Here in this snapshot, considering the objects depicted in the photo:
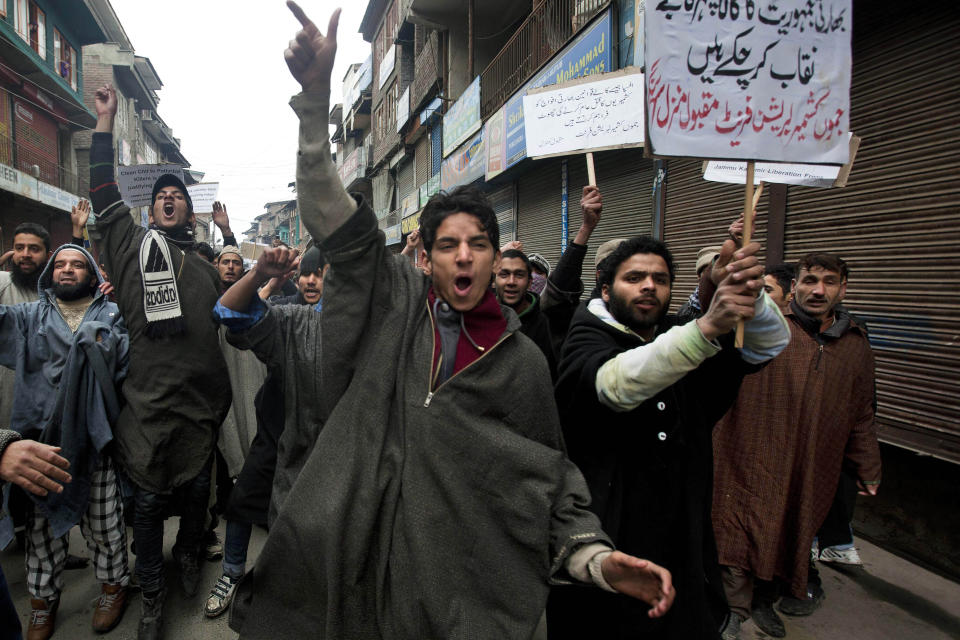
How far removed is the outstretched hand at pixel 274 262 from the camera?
6.23ft

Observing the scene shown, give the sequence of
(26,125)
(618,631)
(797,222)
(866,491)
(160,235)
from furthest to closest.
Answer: (26,125) < (797,222) < (866,491) < (160,235) < (618,631)

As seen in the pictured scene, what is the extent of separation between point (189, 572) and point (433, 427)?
2616 millimetres

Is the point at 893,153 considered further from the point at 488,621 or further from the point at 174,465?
the point at 174,465

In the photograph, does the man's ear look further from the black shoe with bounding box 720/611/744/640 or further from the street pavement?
the black shoe with bounding box 720/611/744/640

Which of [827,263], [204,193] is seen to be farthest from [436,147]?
[827,263]

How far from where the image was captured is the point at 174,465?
2816mm

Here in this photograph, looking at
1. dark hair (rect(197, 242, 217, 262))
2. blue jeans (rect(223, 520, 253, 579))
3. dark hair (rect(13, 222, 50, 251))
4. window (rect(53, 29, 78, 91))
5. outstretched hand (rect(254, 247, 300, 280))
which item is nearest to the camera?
outstretched hand (rect(254, 247, 300, 280))

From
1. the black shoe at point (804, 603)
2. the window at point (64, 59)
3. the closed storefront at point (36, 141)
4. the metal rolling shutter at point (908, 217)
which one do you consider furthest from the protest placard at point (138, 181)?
the window at point (64, 59)

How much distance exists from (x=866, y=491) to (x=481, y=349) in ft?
9.37

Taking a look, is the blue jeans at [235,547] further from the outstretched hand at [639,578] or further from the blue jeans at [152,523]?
the outstretched hand at [639,578]

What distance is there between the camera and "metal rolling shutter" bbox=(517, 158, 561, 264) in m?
9.55

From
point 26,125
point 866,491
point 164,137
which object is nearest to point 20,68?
point 26,125

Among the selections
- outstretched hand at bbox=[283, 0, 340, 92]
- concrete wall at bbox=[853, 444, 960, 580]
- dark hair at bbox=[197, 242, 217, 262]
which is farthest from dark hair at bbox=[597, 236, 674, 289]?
dark hair at bbox=[197, 242, 217, 262]

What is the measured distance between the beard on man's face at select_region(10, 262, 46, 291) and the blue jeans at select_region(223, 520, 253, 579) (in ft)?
7.99
